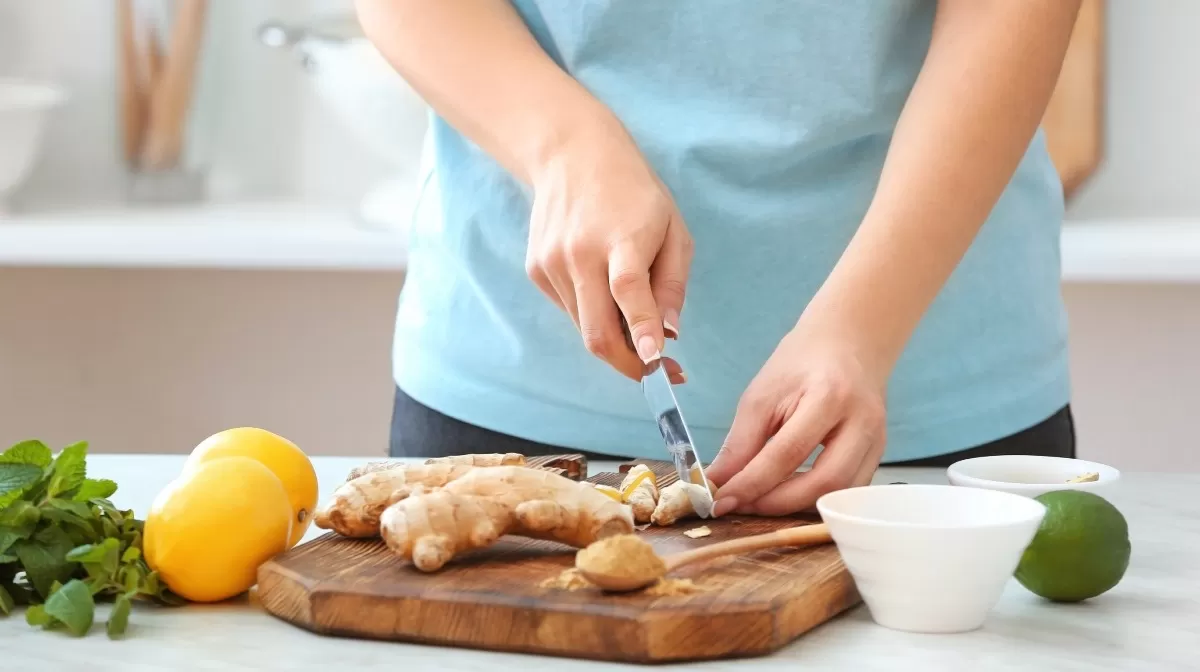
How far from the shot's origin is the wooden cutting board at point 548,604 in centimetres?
68

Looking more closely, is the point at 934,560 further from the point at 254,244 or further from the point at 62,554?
the point at 254,244

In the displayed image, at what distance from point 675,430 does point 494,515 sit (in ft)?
0.64

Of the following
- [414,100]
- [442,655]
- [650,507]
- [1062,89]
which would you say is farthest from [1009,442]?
[414,100]

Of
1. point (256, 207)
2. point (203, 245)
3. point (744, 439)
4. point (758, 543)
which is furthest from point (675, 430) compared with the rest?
point (256, 207)

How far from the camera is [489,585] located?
0.73 m

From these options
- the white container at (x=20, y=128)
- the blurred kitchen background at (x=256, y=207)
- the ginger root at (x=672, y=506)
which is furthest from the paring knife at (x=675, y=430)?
the white container at (x=20, y=128)

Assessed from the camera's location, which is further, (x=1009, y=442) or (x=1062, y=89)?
(x=1062, y=89)

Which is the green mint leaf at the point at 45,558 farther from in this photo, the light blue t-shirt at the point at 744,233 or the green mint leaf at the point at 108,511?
the light blue t-shirt at the point at 744,233

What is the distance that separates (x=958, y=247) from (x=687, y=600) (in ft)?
1.35

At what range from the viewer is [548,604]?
2.28 feet

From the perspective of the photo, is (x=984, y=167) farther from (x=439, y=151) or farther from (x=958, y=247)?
(x=439, y=151)

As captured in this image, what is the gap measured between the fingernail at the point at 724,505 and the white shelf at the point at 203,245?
1.07 meters

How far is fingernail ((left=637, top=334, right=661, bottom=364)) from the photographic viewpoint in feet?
2.89

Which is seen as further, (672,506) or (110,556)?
(672,506)
